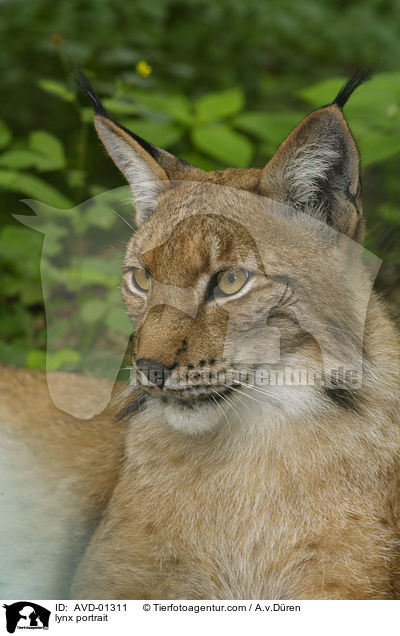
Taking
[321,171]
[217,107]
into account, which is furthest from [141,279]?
[217,107]

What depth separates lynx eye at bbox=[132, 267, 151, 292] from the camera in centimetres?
212

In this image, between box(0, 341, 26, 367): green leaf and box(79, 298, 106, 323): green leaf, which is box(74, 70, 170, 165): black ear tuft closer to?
box(79, 298, 106, 323): green leaf

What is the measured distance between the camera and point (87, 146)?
2.97 metres

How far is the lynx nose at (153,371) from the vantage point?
1886 mm

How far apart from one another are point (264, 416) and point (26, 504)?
1047 mm

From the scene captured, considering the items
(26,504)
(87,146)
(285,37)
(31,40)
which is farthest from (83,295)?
(285,37)

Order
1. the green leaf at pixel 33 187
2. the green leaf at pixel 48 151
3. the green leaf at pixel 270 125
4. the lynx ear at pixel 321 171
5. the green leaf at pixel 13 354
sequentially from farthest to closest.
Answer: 1. the green leaf at pixel 13 354
2. the green leaf at pixel 48 151
3. the green leaf at pixel 33 187
4. the green leaf at pixel 270 125
5. the lynx ear at pixel 321 171

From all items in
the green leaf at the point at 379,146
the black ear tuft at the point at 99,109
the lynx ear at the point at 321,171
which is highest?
the green leaf at the point at 379,146

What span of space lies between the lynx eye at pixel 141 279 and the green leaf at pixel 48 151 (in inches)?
45.1

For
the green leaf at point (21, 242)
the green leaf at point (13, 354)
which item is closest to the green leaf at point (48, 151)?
the green leaf at point (21, 242)
